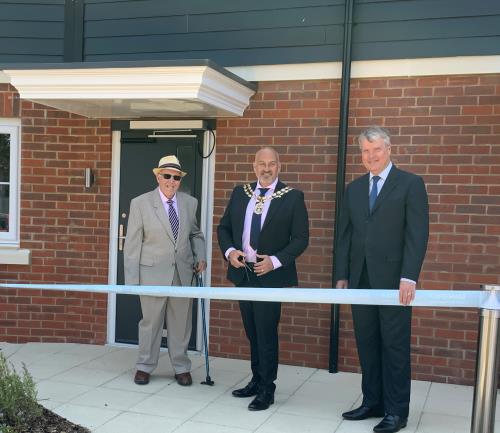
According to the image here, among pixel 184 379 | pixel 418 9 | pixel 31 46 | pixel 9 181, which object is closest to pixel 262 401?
pixel 184 379

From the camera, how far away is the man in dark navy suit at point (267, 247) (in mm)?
4316

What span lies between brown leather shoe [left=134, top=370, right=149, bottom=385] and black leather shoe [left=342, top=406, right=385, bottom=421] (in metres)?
1.64

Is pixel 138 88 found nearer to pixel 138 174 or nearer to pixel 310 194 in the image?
pixel 138 174

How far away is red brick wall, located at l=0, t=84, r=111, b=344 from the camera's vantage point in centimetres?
599

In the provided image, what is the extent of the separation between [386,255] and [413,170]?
1432 mm

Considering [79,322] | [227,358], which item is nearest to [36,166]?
[79,322]

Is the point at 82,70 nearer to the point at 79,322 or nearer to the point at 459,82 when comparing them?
the point at 79,322

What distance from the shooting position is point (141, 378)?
16.0 feet

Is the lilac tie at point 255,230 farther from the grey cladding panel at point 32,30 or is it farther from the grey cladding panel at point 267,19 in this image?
the grey cladding panel at point 32,30

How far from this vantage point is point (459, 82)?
16.2 feet

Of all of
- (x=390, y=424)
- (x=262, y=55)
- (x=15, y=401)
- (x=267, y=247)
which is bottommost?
(x=390, y=424)

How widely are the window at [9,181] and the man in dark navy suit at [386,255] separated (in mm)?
3662

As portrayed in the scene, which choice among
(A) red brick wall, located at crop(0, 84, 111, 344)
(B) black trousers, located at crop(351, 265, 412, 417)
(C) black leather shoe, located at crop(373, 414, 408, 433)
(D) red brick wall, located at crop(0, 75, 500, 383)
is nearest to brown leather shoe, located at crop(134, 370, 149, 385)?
(D) red brick wall, located at crop(0, 75, 500, 383)

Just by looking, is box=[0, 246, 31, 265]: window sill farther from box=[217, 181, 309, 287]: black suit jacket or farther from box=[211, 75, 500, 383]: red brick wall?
box=[217, 181, 309, 287]: black suit jacket
